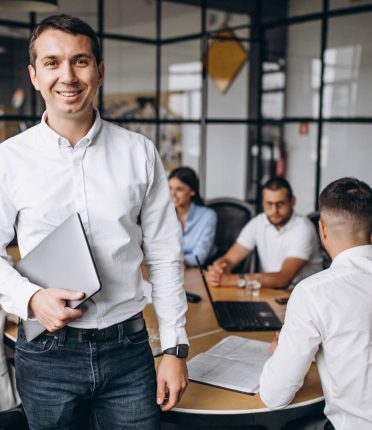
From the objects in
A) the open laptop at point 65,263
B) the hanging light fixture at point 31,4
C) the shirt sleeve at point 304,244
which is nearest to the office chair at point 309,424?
the open laptop at point 65,263

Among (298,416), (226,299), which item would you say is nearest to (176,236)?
(298,416)

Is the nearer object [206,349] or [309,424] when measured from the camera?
[309,424]

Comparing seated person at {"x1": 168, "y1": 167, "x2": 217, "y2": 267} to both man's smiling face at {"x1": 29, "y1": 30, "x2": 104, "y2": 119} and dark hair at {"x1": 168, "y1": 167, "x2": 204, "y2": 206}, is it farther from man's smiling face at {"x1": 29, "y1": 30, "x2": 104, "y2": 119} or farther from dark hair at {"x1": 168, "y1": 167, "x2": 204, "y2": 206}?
man's smiling face at {"x1": 29, "y1": 30, "x2": 104, "y2": 119}

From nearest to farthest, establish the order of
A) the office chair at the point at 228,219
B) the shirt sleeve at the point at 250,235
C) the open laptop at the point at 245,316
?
the open laptop at the point at 245,316, the shirt sleeve at the point at 250,235, the office chair at the point at 228,219

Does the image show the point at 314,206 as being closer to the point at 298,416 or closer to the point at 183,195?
the point at 183,195

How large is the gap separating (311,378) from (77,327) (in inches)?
33.2

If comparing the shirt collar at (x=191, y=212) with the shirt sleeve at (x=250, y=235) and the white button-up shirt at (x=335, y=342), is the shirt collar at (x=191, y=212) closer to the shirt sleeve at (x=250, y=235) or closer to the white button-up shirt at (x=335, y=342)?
the shirt sleeve at (x=250, y=235)

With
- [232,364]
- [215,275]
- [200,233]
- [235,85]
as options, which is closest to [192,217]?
[200,233]

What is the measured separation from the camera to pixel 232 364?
1890 millimetres

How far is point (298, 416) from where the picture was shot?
1.66 meters

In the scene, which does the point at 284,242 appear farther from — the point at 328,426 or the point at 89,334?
the point at 89,334

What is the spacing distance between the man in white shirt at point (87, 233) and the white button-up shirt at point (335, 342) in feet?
1.09

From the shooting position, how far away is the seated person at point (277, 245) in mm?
3033

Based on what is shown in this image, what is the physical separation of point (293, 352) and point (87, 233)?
2.13 ft
